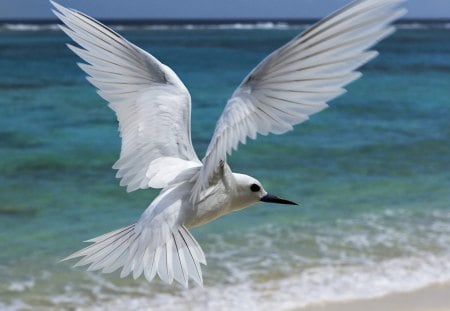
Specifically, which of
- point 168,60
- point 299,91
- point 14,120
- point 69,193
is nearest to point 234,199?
point 299,91

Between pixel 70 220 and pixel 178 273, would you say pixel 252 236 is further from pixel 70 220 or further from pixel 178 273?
pixel 178 273

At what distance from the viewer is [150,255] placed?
4.14 ft

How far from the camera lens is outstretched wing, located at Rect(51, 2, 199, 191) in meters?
1.48

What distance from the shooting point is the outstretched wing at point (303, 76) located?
103 cm

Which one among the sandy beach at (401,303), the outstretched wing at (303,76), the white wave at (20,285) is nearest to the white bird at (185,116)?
the outstretched wing at (303,76)

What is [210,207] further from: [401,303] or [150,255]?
[401,303]

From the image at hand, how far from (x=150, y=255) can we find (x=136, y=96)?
44 centimetres

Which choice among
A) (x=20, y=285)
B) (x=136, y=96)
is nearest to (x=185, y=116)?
(x=136, y=96)

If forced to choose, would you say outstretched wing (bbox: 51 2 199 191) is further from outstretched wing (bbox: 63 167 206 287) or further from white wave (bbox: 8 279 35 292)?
white wave (bbox: 8 279 35 292)

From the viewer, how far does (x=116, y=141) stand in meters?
8.01

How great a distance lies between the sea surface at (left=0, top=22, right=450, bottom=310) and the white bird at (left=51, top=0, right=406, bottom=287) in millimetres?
2192

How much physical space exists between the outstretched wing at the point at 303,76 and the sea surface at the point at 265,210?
2.47 meters

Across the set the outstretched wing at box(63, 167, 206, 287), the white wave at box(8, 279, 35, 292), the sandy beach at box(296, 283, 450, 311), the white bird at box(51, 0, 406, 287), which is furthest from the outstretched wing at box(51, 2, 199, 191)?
the white wave at box(8, 279, 35, 292)

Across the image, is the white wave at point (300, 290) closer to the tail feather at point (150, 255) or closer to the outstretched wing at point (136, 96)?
the outstretched wing at point (136, 96)
